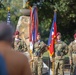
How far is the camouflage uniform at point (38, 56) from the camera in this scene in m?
13.0

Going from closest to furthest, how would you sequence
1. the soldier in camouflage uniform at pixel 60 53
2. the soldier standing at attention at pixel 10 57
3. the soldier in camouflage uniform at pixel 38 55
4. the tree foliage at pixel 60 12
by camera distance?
the soldier standing at attention at pixel 10 57 < the soldier in camouflage uniform at pixel 60 53 < the soldier in camouflage uniform at pixel 38 55 < the tree foliage at pixel 60 12

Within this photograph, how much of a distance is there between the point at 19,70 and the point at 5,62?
0.54 ft

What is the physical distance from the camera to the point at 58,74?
43.8ft

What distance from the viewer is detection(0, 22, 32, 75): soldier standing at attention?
9.69 ft

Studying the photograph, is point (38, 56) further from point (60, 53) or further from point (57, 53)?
point (60, 53)

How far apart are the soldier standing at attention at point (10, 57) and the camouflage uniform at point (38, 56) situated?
9.86 meters

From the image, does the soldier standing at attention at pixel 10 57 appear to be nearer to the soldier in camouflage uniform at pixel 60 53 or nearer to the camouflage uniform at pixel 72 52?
the soldier in camouflage uniform at pixel 60 53

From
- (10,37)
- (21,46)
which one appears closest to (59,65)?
(21,46)

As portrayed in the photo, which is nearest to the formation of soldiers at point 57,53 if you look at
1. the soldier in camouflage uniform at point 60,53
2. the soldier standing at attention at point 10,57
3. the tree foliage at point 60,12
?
the soldier in camouflage uniform at point 60,53

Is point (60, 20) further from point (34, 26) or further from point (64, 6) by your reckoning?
point (34, 26)

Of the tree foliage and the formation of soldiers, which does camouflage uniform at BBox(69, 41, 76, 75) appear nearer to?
the formation of soldiers

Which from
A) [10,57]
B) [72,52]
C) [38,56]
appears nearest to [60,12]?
[72,52]

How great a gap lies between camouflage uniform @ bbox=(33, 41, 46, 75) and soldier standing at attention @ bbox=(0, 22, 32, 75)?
9.86 meters

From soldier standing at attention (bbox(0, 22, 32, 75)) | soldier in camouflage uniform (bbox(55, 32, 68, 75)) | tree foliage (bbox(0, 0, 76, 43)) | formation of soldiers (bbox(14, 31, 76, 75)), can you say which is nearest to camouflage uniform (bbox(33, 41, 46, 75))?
formation of soldiers (bbox(14, 31, 76, 75))
